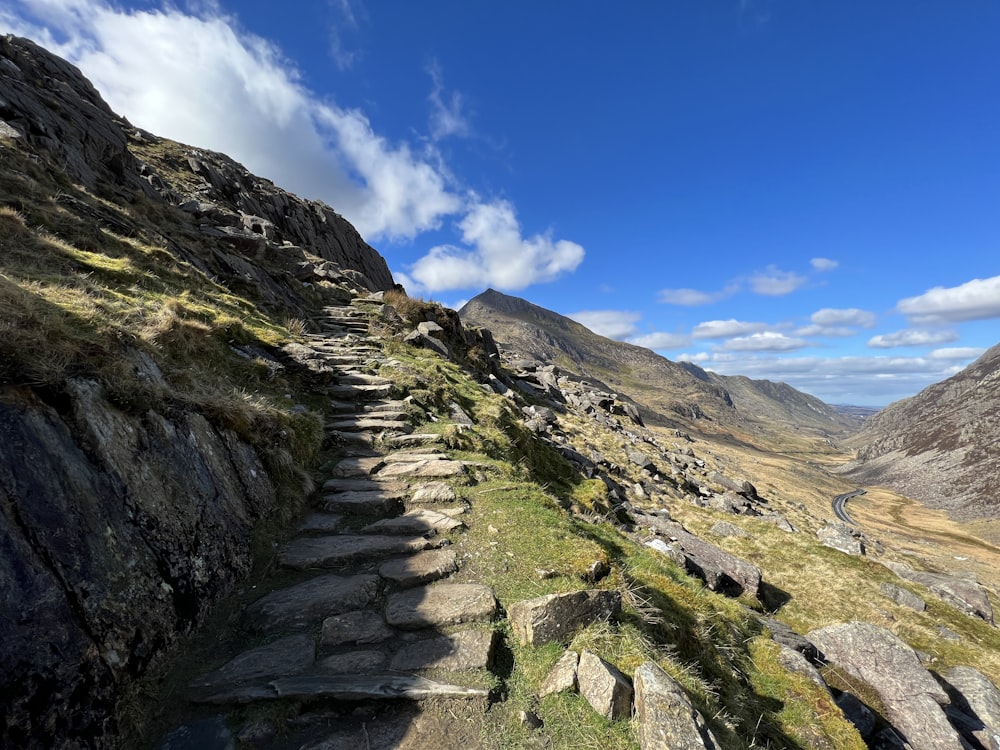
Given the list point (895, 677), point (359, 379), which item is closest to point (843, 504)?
point (895, 677)

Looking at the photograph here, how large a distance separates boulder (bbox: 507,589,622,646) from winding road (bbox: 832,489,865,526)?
13627cm

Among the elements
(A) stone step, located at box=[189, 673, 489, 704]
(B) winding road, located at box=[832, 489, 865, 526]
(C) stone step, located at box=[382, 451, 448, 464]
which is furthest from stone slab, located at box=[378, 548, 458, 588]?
(B) winding road, located at box=[832, 489, 865, 526]

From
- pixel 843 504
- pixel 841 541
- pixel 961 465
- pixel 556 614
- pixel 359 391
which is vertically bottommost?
pixel 843 504

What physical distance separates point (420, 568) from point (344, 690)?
2340 millimetres

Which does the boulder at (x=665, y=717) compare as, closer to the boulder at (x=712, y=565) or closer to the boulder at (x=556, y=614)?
the boulder at (x=556, y=614)

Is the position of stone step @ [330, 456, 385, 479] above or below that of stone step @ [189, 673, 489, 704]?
above

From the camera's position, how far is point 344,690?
471 cm

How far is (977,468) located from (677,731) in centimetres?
22817

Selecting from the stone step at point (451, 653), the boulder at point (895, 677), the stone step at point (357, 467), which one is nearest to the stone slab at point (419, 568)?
the stone step at point (451, 653)

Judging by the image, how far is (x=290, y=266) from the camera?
114 ft

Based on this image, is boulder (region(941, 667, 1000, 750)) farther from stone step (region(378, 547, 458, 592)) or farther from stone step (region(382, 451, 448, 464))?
stone step (region(382, 451, 448, 464))

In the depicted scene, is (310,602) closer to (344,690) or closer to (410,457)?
(344,690)

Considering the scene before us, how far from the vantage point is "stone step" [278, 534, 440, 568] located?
7195 mm

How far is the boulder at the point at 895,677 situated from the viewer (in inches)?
330
